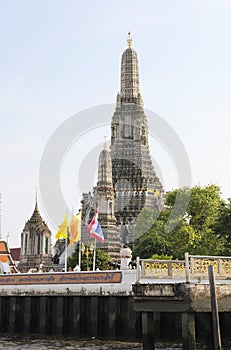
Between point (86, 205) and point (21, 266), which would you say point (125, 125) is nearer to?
point (86, 205)

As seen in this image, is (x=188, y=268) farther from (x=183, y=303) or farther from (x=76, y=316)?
(x=76, y=316)

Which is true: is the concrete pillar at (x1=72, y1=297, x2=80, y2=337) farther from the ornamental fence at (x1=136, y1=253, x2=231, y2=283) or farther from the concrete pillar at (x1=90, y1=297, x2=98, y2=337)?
the ornamental fence at (x1=136, y1=253, x2=231, y2=283)

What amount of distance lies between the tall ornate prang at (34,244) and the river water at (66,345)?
5954 centimetres

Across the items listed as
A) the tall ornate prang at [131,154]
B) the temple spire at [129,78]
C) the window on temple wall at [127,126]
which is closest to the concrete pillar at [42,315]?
the tall ornate prang at [131,154]

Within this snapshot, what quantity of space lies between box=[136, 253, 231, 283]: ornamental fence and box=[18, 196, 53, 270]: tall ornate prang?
65338 mm

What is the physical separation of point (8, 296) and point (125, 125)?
63028mm

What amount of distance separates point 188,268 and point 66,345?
764cm

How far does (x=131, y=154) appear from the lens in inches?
3275

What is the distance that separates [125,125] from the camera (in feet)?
282

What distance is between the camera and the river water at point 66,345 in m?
18.8

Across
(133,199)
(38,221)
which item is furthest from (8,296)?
(38,221)

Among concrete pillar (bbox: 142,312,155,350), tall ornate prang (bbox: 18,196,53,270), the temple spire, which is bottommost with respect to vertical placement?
concrete pillar (bbox: 142,312,155,350)

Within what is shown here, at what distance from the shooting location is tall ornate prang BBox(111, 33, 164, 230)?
7969cm

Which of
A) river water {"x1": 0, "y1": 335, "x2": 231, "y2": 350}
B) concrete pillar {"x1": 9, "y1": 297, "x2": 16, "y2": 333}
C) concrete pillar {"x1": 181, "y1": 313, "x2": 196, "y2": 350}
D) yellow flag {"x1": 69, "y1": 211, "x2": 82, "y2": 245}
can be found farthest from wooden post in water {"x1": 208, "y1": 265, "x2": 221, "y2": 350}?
yellow flag {"x1": 69, "y1": 211, "x2": 82, "y2": 245}
